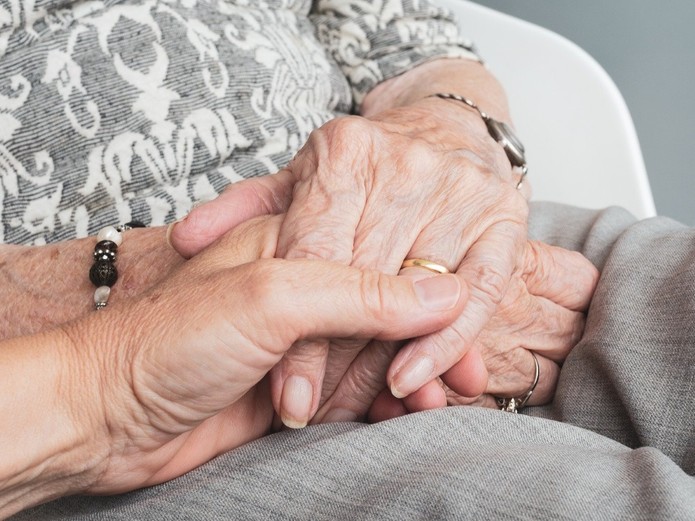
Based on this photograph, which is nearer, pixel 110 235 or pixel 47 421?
pixel 47 421

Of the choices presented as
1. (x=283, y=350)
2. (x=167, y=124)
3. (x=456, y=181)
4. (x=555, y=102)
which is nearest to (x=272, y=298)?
(x=283, y=350)

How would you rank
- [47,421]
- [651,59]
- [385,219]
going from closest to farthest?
[47,421] → [385,219] → [651,59]

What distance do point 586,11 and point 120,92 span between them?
135 centimetres

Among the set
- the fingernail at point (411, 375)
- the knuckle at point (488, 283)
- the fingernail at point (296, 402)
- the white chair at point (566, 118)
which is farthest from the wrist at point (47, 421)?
the white chair at point (566, 118)

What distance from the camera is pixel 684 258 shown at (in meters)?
0.79

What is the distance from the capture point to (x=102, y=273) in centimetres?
79

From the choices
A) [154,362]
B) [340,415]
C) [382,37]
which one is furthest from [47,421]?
[382,37]

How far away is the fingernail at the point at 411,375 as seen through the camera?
70 cm

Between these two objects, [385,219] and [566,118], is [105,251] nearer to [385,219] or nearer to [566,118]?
[385,219]

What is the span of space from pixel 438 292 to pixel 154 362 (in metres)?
0.25

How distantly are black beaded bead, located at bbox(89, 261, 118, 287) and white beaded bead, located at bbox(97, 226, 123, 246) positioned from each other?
4cm

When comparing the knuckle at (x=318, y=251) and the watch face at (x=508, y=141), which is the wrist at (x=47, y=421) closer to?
the knuckle at (x=318, y=251)

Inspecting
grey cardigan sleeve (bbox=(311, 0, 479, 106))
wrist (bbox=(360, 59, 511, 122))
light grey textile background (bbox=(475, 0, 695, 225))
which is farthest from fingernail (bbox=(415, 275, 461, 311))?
light grey textile background (bbox=(475, 0, 695, 225))

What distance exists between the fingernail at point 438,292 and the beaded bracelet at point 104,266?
0.34 meters
